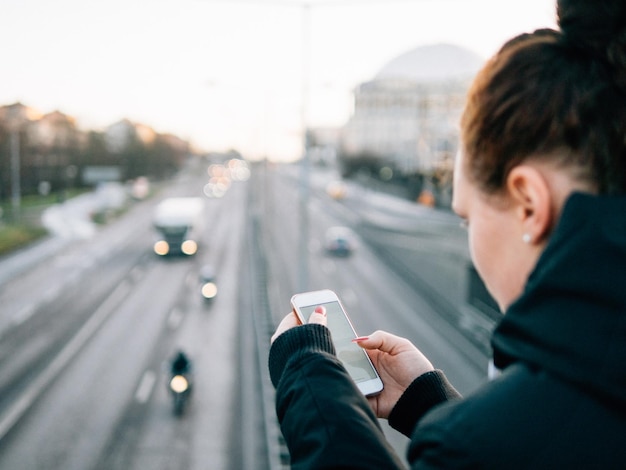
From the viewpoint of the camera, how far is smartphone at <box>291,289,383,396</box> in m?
1.54

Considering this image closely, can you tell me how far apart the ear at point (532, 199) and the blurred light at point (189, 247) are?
1249 inches

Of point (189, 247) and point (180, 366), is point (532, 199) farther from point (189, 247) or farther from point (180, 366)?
point (189, 247)

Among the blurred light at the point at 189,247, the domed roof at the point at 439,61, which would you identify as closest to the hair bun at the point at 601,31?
the domed roof at the point at 439,61

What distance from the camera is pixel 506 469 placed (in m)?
0.81

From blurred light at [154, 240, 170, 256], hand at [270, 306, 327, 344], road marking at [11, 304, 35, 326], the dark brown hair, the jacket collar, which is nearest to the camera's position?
the jacket collar

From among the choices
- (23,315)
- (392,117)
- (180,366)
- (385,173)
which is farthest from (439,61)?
(392,117)

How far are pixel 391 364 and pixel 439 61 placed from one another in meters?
40.7

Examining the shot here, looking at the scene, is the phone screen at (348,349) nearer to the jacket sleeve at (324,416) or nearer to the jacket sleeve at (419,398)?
the jacket sleeve at (419,398)

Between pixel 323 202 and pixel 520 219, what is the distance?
200 feet

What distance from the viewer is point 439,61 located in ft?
131

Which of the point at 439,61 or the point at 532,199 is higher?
the point at 439,61

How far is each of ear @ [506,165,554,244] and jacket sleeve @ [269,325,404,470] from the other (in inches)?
16.2

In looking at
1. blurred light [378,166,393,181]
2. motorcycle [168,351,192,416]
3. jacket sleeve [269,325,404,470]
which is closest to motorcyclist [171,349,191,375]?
motorcycle [168,351,192,416]

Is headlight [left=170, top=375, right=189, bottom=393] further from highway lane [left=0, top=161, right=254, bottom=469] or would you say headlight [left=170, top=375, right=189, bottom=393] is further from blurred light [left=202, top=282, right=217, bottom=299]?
blurred light [left=202, top=282, right=217, bottom=299]
